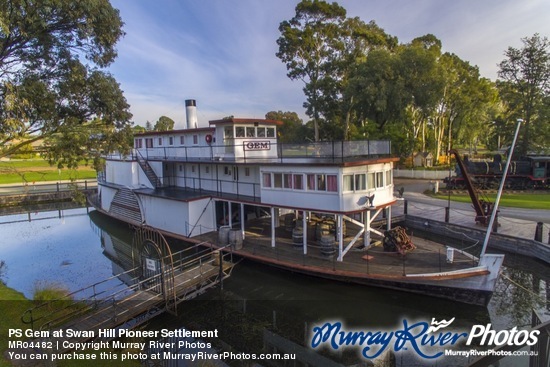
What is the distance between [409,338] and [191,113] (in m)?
23.1

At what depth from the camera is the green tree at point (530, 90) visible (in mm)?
39166

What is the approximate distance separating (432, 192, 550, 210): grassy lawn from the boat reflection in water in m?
17.4

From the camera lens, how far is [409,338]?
12062mm

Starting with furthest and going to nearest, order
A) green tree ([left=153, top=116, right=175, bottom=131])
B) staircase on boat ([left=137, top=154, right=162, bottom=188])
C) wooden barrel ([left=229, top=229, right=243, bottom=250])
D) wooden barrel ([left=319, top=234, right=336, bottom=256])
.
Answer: green tree ([left=153, top=116, right=175, bottom=131]) < staircase on boat ([left=137, top=154, right=162, bottom=188]) < wooden barrel ([left=229, top=229, right=243, bottom=250]) < wooden barrel ([left=319, top=234, right=336, bottom=256])

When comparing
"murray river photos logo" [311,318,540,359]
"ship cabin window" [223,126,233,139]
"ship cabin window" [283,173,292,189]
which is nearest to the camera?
"murray river photos logo" [311,318,540,359]

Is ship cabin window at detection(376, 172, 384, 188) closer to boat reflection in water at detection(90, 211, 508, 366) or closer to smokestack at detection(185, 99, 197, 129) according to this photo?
boat reflection in water at detection(90, 211, 508, 366)

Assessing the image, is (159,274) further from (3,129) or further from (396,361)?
(396,361)

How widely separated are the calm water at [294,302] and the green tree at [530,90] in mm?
28731

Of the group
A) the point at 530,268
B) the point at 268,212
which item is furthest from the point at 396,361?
the point at 268,212

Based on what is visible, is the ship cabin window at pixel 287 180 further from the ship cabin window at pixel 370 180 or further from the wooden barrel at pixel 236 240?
the ship cabin window at pixel 370 180

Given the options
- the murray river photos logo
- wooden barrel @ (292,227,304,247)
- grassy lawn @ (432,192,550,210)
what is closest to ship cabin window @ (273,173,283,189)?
wooden barrel @ (292,227,304,247)

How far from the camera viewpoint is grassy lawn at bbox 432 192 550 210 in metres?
26.3

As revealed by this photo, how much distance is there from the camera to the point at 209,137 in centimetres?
2356

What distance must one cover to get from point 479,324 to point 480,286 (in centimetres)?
141
